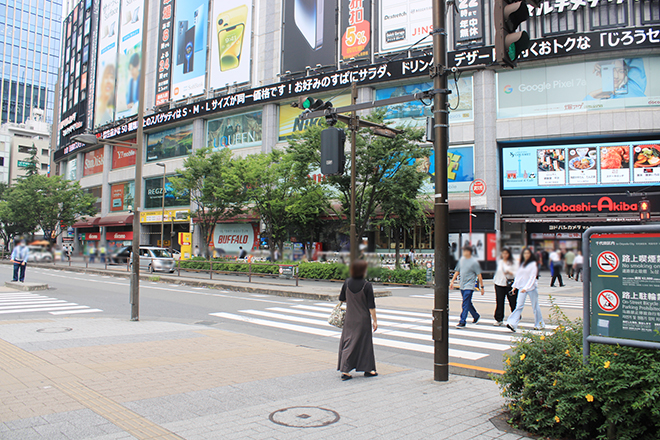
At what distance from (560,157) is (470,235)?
33.0 meters

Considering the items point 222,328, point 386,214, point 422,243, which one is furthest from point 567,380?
point 422,243

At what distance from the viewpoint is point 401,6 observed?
34344mm

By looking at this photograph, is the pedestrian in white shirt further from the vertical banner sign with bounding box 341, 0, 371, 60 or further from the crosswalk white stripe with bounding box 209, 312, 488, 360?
the vertical banner sign with bounding box 341, 0, 371, 60

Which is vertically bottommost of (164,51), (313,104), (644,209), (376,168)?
(644,209)

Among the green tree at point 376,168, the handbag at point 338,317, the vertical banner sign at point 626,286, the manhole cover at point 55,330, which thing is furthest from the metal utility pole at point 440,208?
the green tree at point 376,168

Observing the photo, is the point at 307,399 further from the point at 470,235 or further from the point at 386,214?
the point at 386,214

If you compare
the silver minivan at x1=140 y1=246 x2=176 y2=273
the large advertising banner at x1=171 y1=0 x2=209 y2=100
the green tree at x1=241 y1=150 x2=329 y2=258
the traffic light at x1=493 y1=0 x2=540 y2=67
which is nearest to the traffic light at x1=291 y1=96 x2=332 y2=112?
the traffic light at x1=493 y1=0 x2=540 y2=67

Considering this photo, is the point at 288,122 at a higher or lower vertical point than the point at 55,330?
higher

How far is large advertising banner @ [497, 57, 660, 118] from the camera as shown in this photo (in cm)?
2938

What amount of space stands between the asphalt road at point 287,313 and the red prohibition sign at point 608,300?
3509mm

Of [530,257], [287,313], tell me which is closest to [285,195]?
[287,313]

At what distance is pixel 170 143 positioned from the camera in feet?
162

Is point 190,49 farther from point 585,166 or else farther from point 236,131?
point 585,166

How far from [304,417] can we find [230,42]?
143 ft
